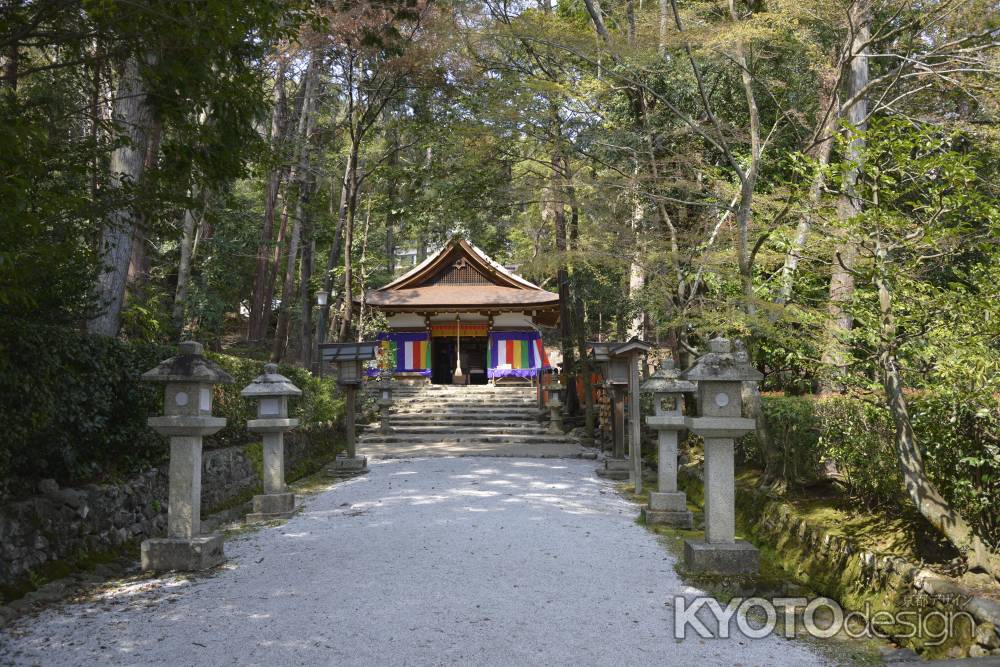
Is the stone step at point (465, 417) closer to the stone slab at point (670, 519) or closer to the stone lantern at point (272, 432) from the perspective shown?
the stone lantern at point (272, 432)

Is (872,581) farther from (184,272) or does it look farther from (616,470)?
(184,272)

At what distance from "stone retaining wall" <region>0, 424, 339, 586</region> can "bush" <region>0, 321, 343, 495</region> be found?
0.50ft

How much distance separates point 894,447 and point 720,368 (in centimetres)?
121

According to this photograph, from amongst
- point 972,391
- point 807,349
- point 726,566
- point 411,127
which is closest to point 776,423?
point 807,349

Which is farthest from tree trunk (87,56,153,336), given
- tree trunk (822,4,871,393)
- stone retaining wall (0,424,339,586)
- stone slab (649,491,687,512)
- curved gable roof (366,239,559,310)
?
curved gable roof (366,239,559,310)

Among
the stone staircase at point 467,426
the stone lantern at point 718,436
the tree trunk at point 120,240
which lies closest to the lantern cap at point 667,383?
the stone lantern at point 718,436

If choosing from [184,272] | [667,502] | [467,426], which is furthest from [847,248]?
[184,272]

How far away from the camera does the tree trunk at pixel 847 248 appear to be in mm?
4418

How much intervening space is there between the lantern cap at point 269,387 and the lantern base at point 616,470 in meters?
4.82

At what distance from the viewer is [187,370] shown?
4914mm

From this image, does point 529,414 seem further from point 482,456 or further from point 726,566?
point 726,566

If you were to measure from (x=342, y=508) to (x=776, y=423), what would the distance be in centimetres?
477

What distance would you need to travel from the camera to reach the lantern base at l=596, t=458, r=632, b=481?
9.78m

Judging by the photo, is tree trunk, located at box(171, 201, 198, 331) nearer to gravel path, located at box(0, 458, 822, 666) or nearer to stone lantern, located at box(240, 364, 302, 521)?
stone lantern, located at box(240, 364, 302, 521)
